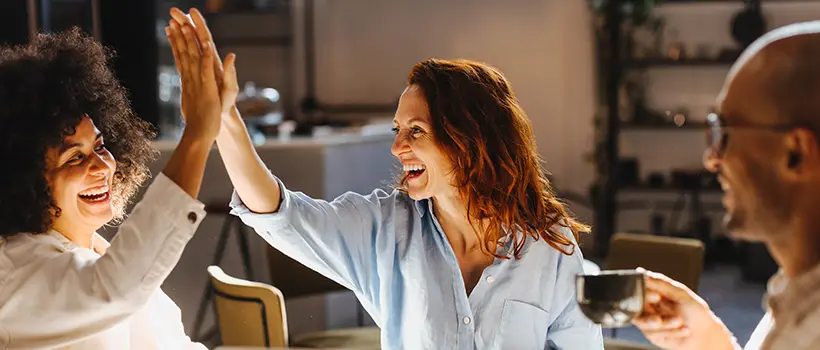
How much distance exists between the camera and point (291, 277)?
354 centimetres

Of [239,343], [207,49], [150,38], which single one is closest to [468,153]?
[207,49]

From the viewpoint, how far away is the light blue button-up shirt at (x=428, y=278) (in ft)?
5.90

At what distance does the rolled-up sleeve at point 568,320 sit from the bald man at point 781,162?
2.06 feet

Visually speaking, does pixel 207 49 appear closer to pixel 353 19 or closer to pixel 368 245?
pixel 368 245

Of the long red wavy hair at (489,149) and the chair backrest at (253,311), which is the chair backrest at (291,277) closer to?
the chair backrest at (253,311)

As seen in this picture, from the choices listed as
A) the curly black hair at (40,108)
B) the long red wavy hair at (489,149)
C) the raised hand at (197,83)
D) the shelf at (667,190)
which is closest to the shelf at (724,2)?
the shelf at (667,190)

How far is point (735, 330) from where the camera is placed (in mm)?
5035

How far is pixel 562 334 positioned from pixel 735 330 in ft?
11.5

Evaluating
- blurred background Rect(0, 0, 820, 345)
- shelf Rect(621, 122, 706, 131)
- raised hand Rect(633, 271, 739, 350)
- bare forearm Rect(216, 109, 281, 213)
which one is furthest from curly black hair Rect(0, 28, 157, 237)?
shelf Rect(621, 122, 706, 131)

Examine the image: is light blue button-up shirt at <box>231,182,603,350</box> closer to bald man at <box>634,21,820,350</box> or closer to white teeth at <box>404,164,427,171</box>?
white teeth at <box>404,164,427,171</box>

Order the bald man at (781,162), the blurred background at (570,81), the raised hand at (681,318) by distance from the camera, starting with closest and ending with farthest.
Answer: the bald man at (781,162) → the raised hand at (681,318) → the blurred background at (570,81)

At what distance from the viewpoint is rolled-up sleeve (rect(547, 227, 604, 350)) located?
1.84m

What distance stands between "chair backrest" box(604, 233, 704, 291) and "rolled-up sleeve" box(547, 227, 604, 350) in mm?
1495

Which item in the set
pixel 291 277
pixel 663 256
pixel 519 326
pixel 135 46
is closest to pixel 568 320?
pixel 519 326
